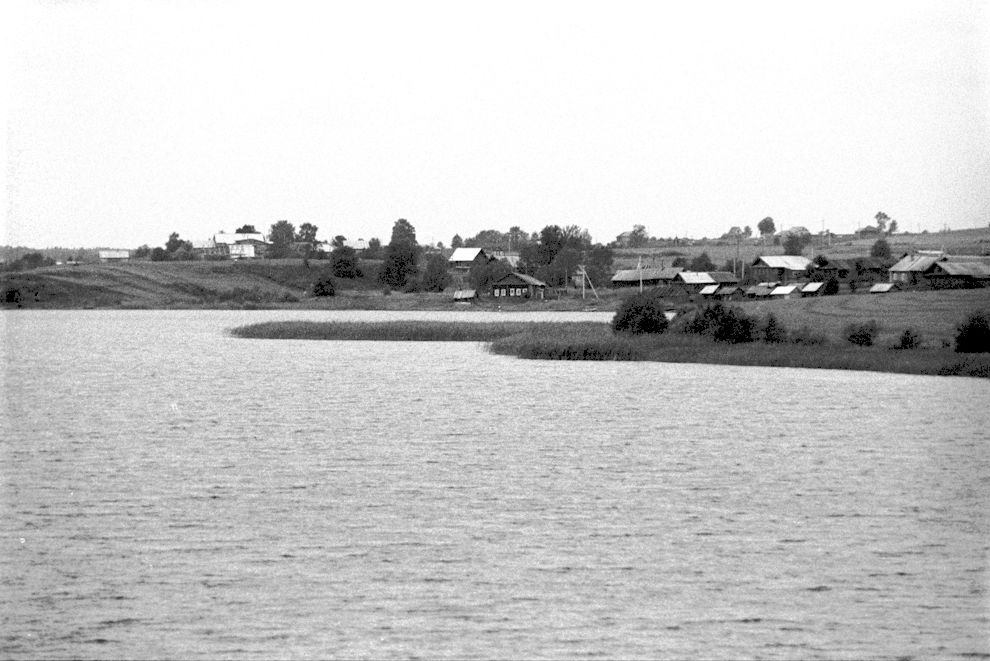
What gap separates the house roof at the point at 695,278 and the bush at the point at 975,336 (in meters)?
98.3

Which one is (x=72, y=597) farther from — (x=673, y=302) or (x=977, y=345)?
(x=673, y=302)

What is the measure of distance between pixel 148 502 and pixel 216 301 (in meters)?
159

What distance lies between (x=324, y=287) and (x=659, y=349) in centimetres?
10937

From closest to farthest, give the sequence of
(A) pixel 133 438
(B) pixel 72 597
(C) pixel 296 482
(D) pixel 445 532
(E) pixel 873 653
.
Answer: (E) pixel 873 653 < (B) pixel 72 597 < (D) pixel 445 532 < (C) pixel 296 482 < (A) pixel 133 438

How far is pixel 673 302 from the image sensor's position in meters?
136

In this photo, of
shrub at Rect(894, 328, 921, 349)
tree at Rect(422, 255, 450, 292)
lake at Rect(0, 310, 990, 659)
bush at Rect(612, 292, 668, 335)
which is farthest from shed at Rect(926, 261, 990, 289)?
tree at Rect(422, 255, 450, 292)

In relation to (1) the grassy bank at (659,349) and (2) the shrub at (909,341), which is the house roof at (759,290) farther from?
(2) the shrub at (909,341)

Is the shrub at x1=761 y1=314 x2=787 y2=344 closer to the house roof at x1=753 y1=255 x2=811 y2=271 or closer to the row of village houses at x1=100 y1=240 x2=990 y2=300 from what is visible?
the row of village houses at x1=100 y1=240 x2=990 y2=300

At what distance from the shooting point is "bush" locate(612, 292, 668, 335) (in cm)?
7881

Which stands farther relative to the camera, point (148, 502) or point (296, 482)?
point (296, 482)

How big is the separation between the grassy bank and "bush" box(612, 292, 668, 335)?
1096 mm

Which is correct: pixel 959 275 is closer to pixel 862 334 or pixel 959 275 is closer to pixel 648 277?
pixel 648 277

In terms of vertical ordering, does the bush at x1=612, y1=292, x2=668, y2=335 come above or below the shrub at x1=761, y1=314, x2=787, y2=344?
above

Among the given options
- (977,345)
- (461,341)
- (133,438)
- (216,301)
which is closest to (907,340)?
(977,345)
